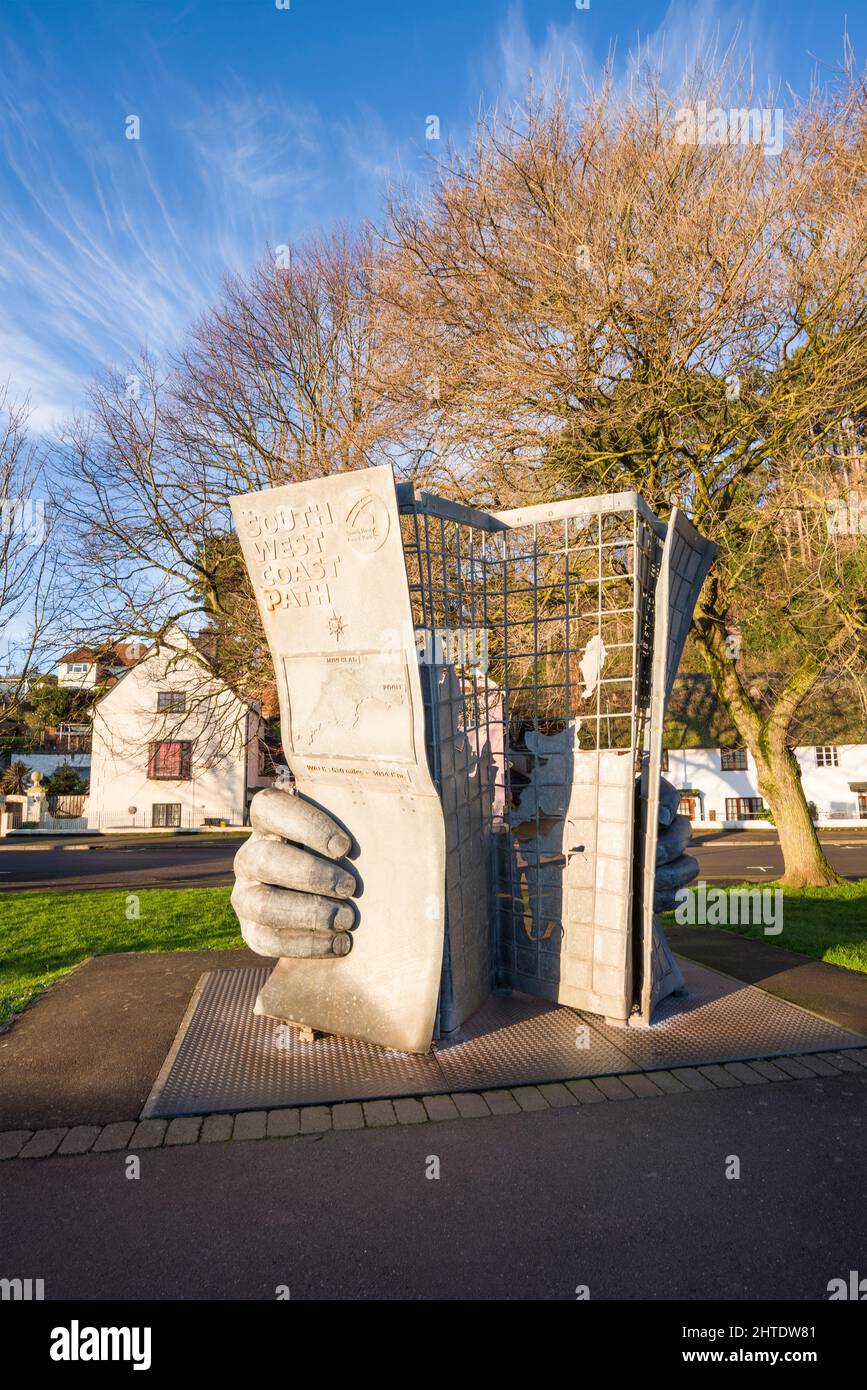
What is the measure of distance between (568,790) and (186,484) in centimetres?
1330

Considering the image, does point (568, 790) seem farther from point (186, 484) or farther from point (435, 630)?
point (186, 484)

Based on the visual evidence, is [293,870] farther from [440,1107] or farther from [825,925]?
[825,925]

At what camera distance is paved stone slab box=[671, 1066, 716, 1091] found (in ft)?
17.2

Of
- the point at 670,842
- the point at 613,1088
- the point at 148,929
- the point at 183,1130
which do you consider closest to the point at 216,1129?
the point at 183,1130

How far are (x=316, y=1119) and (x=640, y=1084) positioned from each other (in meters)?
2.10

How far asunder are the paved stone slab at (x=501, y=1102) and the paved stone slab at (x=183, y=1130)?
174 cm

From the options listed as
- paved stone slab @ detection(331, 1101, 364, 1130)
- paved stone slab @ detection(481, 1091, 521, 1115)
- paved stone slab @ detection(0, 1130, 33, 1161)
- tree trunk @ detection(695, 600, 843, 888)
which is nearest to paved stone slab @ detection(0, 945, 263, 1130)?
paved stone slab @ detection(0, 1130, 33, 1161)

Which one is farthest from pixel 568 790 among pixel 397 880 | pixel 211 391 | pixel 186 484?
pixel 211 391

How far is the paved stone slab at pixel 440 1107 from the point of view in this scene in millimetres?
4844

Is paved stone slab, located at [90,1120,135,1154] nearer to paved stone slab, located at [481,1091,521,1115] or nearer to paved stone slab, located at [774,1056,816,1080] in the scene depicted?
paved stone slab, located at [481,1091,521,1115]

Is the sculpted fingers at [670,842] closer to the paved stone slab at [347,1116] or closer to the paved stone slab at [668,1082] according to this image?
the paved stone slab at [668,1082]

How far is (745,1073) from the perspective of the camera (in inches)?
215

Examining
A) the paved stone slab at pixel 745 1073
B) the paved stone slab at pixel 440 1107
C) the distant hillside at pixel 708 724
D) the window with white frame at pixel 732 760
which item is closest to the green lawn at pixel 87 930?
the paved stone slab at pixel 440 1107
